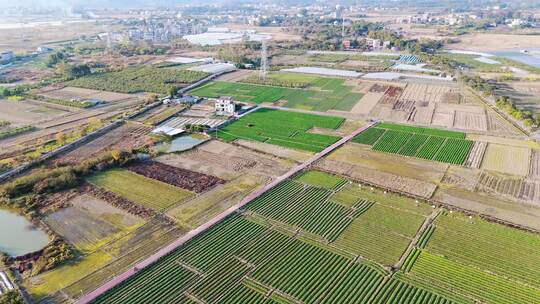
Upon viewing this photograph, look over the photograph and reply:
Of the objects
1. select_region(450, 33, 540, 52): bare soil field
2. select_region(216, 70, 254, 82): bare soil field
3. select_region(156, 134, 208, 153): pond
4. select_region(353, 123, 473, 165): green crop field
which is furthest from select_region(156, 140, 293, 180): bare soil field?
select_region(450, 33, 540, 52): bare soil field

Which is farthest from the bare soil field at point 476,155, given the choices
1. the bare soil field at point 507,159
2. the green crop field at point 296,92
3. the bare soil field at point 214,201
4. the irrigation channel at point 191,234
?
the bare soil field at point 214,201

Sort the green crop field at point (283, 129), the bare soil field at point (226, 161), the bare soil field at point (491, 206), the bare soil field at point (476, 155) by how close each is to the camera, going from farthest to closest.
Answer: the green crop field at point (283, 129)
the bare soil field at point (476, 155)
the bare soil field at point (226, 161)
the bare soil field at point (491, 206)

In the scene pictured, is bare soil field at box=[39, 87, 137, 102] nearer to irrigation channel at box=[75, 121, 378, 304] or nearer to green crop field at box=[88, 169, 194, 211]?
green crop field at box=[88, 169, 194, 211]

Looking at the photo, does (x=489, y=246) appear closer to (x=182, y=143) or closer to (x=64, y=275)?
(x=64, y=275)

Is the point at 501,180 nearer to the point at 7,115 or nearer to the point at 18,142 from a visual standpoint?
the point at 18,142

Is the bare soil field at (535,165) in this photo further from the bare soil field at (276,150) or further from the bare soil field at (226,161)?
the bare soil field at (226,161)
